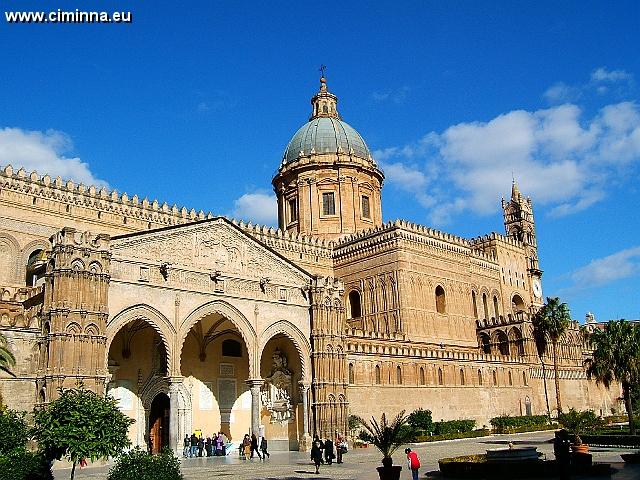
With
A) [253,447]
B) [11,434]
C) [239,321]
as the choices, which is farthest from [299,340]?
[11,434]

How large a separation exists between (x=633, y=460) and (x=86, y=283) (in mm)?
20388

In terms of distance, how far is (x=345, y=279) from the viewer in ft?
171

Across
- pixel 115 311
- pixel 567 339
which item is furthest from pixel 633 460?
pixel 567 339

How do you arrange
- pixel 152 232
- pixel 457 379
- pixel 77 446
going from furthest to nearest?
pixel 457 379
pixel 152 232
pixel 77 446

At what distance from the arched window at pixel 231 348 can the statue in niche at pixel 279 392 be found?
226 centimetres

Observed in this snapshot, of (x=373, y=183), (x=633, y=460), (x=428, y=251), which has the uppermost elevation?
(x=373, y=183)

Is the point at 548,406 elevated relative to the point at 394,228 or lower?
lower

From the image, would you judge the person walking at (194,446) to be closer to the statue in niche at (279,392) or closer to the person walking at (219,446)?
the person walking at (219,446)

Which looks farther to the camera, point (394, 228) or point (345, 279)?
point (345, 279)

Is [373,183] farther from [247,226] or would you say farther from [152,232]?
[152,232]

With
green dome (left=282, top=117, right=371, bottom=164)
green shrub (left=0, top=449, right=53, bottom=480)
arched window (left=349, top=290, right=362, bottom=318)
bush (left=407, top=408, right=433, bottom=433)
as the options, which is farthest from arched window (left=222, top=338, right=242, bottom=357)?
green dome (left=282, top=117, right=371, bottom=164)

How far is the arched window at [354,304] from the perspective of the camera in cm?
5138

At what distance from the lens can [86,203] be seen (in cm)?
4000

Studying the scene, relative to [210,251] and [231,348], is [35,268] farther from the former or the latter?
[231,348]
